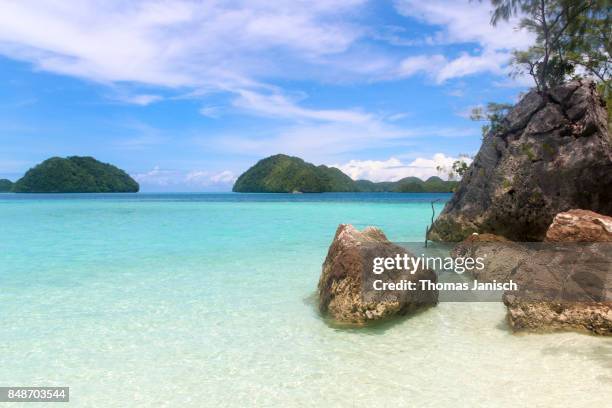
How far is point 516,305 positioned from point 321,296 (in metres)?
3.12

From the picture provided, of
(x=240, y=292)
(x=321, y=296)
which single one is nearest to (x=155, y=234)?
(x=240, y=292)

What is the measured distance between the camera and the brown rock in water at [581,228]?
638 centimetres

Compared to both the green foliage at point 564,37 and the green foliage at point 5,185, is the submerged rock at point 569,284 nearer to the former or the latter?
the green foliage at point 564,37

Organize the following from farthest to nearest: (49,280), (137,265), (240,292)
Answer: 1. (137,265)
2. (49,280)
3. (240,292)

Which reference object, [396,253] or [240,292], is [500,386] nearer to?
[396,253]

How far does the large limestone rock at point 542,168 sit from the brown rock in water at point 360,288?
6.66 m

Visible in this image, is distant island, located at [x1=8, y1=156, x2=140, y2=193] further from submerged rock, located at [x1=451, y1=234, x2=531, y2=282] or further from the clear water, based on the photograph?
submerged rock, located at [x1=451, y1=234, x2=531, y2=282]

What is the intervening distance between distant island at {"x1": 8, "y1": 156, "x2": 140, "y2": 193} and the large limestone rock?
→ 499 feet

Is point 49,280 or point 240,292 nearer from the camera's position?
point 240,292

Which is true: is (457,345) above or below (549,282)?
below

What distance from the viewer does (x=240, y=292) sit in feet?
27.8

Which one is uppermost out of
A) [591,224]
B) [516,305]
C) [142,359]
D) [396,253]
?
[591,224]

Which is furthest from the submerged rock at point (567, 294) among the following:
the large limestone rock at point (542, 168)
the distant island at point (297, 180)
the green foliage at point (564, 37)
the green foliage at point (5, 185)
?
the green foliage at point (5, 185)

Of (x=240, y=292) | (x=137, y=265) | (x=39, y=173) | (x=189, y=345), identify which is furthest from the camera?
(x=39, y=173)
